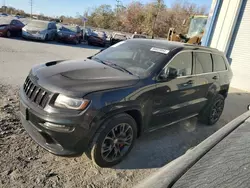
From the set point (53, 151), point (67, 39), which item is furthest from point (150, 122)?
point (67, 39)

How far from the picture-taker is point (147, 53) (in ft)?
12.2

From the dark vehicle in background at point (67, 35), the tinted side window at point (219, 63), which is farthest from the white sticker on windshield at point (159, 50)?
the dark vehicle in background at point (67, 35)

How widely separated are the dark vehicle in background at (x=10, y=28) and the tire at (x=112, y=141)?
1623 cm

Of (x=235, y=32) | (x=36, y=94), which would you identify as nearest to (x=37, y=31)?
(x=235, y=32)

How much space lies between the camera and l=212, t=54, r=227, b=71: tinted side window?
187 inches

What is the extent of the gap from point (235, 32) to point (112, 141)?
9.44m

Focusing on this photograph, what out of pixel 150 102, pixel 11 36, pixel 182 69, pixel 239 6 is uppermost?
pixel 239 6

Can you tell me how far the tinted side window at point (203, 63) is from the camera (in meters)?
4.11

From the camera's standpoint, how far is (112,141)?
2.90 meters

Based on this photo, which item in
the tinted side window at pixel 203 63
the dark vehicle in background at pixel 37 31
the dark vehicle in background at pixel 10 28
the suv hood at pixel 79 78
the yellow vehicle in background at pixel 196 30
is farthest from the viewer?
the dark vehicle in background at pixel 37 31

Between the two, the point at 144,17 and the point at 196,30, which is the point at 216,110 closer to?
the point at 196,30

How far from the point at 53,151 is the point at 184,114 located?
2515 millimetres

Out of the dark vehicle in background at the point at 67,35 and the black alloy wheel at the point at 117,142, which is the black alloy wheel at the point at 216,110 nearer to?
the black alloy wheel at the point at 117,142

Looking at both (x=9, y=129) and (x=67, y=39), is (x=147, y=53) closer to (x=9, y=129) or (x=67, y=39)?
(x=9, y=129)
